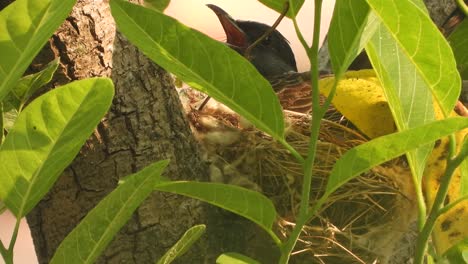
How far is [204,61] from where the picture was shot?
836mm

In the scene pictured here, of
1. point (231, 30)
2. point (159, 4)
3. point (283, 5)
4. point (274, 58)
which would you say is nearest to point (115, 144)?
point (159, 4)

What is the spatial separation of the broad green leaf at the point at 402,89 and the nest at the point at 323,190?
2.74 feet

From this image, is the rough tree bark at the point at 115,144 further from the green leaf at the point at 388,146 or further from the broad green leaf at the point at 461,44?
the green leaf at the point at 388,146

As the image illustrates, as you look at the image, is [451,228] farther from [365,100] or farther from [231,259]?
[231,259]

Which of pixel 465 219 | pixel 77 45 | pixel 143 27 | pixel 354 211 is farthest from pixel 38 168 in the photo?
pixel 354 211

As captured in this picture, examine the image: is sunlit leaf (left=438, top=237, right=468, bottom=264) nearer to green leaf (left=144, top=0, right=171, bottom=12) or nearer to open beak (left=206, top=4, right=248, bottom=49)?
green leaf (left=144, top=0, right=171, bottom=12)

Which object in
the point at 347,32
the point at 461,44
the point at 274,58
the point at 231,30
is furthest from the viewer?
the point at 274,58

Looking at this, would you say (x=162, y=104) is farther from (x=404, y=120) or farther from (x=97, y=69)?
(x=404, y=120)

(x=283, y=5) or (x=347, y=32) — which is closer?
(x=347, y=32)

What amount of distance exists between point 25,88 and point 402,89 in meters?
0.46

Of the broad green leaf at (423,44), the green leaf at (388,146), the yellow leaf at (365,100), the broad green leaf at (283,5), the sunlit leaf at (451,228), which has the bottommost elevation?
the sunlit leaf at (451,228)

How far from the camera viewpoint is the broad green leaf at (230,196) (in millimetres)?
825

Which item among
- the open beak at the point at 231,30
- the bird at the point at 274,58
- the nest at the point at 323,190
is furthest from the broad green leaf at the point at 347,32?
the open beak at the point at 231,30

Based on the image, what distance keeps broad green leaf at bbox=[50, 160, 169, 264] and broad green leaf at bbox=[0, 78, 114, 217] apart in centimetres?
5
